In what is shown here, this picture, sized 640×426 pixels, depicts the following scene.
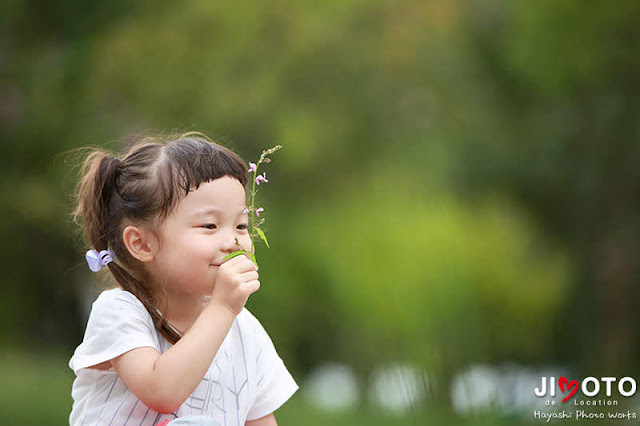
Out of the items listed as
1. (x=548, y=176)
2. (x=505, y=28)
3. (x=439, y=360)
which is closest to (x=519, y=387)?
(x=439, y=360)

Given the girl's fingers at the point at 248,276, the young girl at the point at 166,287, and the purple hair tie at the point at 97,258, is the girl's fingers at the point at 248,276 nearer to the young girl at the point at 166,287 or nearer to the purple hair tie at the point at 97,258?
the young girl at the point at 166,287

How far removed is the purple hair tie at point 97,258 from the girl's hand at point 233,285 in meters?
0.24

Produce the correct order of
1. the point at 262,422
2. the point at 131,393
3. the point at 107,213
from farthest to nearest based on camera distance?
the point at 262,422, the point at 107,213, the point at 131,393

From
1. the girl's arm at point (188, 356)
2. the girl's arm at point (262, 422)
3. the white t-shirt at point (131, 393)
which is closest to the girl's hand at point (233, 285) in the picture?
the girl's arm at point (188, 356)

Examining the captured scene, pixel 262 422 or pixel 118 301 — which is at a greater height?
pixel 118 301

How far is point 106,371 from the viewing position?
1.54m

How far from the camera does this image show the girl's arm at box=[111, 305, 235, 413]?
1.41 m

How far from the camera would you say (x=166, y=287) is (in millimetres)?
1585

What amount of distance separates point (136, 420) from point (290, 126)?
6937 mm

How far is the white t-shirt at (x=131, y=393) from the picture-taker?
1.49m

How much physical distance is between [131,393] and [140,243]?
274 mm

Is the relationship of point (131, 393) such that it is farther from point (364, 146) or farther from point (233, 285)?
point (364, 146)

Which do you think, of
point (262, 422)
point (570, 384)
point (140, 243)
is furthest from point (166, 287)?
point (570, 384)

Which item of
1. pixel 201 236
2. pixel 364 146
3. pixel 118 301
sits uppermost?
pixel 364 146
